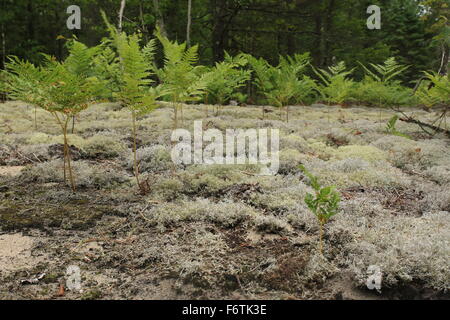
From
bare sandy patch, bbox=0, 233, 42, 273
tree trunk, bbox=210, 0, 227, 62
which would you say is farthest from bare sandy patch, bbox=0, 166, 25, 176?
tree trunk, bbox=210, 0, 227, 62

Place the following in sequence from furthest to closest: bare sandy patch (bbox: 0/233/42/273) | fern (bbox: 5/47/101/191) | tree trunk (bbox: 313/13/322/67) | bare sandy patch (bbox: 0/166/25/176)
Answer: tree trunk (bbox: 313/13/322/67)
bare sandy patch (bbox: 0/166/25/176)
fern (bbox: 5/47/101/191)
bare sandy patch (bbox: 0/233/42/273)

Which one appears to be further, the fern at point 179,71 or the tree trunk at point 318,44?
the tree trunk at point 318,44

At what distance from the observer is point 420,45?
71.9ft

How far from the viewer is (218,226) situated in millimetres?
2980

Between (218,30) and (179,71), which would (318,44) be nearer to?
(218,30)

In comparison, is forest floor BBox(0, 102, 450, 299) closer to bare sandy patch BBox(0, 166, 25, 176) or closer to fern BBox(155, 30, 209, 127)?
bare sandy patch BBox(0, 166, 25, 176)

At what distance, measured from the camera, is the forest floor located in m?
2.14

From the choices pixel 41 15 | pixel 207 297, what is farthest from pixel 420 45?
pixel 207 297

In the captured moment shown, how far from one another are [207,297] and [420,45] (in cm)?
2492

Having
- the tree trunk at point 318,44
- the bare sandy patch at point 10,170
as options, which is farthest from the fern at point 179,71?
the tree trunk at point 318,44

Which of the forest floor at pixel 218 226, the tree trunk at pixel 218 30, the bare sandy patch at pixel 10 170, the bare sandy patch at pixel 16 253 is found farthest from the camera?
the tree trunk at pixel 218 30

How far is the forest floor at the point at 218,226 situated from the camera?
84.4 inches

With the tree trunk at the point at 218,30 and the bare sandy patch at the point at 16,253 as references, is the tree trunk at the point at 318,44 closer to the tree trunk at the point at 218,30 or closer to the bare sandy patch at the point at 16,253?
the tree trunk at the point at 218,30
